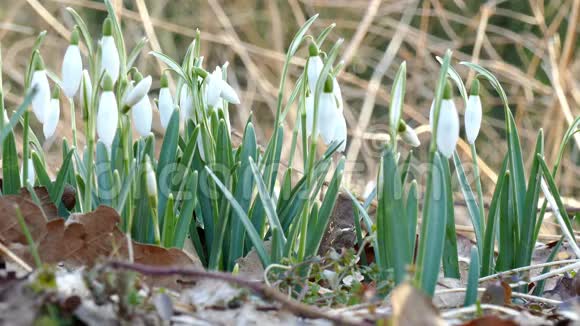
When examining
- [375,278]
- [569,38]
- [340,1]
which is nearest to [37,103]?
[375,278]

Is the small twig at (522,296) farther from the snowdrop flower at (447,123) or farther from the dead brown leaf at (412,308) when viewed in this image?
the dead brown leaf at (412,308)

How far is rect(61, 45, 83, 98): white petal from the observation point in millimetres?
1487

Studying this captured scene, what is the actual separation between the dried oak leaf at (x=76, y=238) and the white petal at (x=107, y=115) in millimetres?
152

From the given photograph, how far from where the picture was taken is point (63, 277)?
1185mm

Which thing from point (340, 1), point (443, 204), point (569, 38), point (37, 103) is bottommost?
point (443, 204)

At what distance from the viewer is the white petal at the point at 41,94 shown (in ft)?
4.96

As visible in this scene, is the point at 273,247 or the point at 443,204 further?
the point at 273,247

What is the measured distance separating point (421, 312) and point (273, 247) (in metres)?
0.58

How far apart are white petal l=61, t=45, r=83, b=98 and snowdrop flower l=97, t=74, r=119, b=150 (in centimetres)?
8

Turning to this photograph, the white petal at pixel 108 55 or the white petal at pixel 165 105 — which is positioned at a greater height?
the white petal at pixel 108 55

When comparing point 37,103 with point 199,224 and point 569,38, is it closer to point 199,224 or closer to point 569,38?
point 199,224

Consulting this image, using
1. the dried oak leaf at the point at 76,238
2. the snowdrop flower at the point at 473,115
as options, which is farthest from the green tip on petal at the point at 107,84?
the snowdrop flower at the point at 473,115

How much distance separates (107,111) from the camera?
144cm

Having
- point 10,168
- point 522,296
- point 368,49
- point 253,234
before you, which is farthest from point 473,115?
point 368,49
